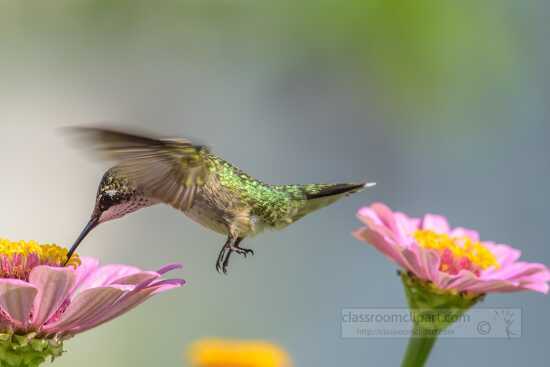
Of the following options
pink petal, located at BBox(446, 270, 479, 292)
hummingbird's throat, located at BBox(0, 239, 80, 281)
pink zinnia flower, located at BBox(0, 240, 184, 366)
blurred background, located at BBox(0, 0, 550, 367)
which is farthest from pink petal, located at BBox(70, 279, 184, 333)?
blurred background, located at BBox(0, 0, 550, 367)

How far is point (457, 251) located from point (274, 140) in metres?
2.05

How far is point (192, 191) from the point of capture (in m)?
1.25

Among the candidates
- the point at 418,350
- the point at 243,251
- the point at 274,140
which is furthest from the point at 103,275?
the point at 274,140

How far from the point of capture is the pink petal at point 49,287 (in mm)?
931

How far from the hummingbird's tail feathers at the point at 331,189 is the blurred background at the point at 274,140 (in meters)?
1.37

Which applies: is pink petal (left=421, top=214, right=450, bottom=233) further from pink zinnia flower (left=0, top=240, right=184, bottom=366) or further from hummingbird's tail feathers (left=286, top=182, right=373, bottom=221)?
pink zinnia flower (left=0, top=240, right=184, bottom=366)

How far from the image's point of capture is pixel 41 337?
0.98m

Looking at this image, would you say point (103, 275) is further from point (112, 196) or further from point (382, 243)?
point (382, 243)

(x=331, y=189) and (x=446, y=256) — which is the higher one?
(x=331, y=189)

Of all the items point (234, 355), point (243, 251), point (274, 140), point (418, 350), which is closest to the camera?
point (234, 355)

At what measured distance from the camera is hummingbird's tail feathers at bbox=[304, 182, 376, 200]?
1400 mm

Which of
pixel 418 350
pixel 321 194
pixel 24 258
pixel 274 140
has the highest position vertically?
pixel 274 140

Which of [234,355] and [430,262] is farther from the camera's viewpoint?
[430,262]

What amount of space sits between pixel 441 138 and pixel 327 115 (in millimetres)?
390
